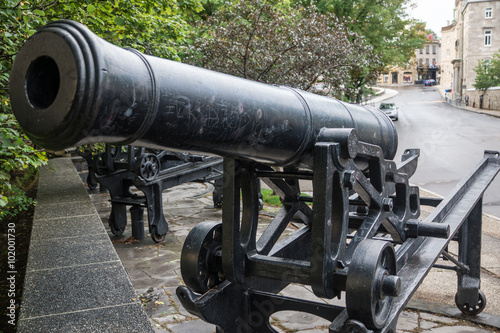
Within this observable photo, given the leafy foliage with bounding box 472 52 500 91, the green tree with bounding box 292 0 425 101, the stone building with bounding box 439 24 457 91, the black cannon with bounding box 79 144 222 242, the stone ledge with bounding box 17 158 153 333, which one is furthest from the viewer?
the stone building with bounding box 439 24 457 91

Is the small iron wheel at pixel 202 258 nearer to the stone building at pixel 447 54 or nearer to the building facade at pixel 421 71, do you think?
the stone building at pixel 447 54

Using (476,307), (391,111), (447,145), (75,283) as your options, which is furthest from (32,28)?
(391,111)

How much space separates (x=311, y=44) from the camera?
9852 mm

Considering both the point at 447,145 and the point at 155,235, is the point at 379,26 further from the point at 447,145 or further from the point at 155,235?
the point at 155,235

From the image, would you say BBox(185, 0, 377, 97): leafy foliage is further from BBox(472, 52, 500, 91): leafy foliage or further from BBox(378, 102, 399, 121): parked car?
BBox(472, 52, 500, 91): leafy foliage

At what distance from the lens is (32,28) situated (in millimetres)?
4629

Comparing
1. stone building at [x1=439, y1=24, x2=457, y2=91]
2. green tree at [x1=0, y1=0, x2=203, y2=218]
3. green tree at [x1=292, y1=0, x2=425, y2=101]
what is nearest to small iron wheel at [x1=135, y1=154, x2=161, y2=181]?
green tree at [x1=0, y1=0, x2=203, y2=218]

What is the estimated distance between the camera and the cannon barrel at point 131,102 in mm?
1371

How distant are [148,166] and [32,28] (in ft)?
8.34

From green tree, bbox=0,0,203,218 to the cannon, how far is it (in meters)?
1.66

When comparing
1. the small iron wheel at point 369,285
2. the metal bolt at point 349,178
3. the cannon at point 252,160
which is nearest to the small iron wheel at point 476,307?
the cannon at point 252,160

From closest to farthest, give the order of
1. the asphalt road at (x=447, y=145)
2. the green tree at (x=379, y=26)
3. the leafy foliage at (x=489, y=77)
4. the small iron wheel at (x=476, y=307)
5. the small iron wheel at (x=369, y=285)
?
the small iron wheel at (x=369, y=285) → the small iron wheel at (x=476, y=307) → the asphalt road at (x=447, y=145) → the green tree at (x=379, y=26) → the leafy foliage at (x=489, y=77)

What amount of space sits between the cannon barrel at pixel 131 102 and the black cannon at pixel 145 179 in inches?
184

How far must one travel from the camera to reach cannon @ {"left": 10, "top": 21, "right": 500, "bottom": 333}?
142cm
